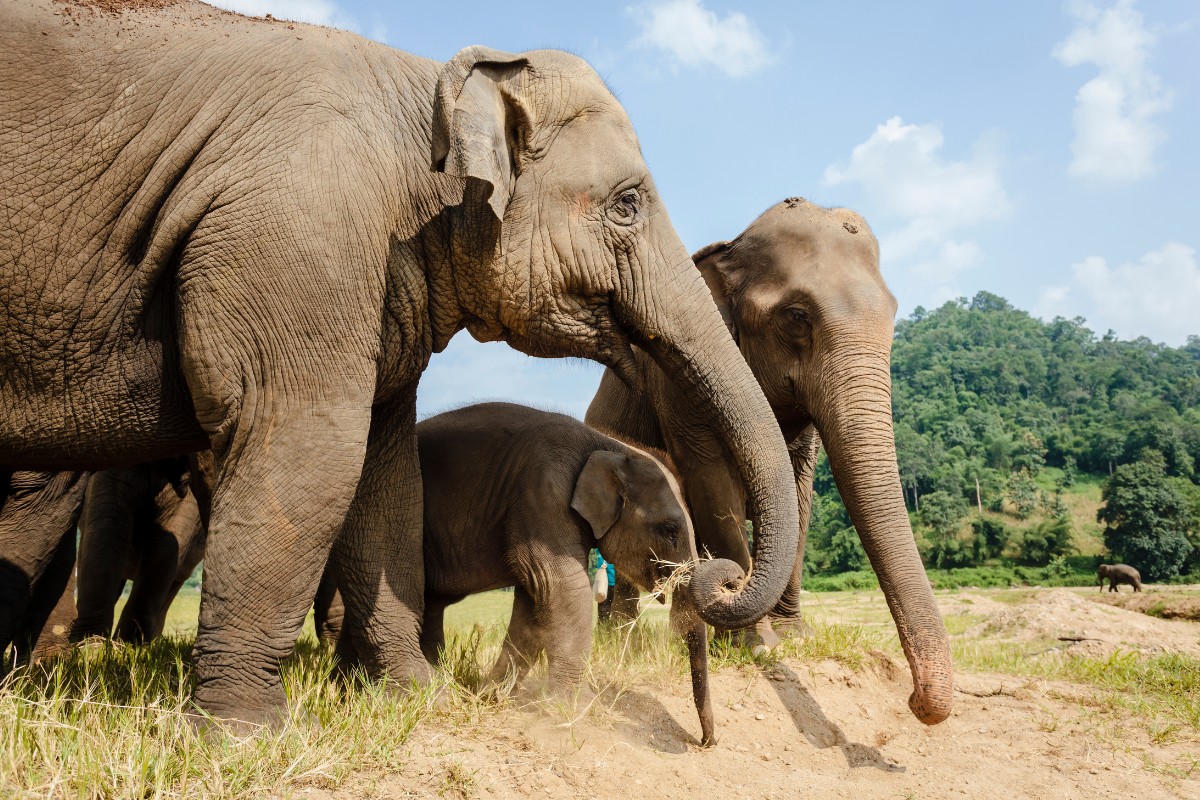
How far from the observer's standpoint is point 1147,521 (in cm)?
4944

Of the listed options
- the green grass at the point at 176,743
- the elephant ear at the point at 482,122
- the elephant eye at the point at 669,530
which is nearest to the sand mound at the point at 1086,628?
the elephant eye at the point at 669,530

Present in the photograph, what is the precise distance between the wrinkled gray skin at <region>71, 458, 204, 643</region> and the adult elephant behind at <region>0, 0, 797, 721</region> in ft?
12.4

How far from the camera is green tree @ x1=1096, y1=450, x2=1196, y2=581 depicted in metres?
48.8

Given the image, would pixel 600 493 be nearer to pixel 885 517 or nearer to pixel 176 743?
pixel 885 517

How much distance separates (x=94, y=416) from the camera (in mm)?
4117

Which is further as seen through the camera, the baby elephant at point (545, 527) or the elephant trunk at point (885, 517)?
the baby elephant at point (545, 527)

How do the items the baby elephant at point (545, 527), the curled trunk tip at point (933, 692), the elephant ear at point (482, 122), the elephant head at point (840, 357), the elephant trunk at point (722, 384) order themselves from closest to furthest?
the elephant ear at point (482, 122), the elephant trunk at point (722, 384), the curled trunk tip at point (933, 692), the elephant head at point (840, 357), the baby elephant at point (545, 527)

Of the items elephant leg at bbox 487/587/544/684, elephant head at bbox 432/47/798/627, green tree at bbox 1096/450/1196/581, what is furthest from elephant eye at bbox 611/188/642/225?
green tree at bbox 1096/450/1196/581

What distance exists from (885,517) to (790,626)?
212 centimetres

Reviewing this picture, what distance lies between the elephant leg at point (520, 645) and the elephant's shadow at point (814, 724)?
1521 mm

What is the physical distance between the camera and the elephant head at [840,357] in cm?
511

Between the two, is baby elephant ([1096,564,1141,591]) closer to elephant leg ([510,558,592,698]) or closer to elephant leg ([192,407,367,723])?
elephant leg ([510,558,592,698])

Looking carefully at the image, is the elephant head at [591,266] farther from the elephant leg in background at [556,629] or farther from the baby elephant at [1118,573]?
the baby elephant at [1118,573]

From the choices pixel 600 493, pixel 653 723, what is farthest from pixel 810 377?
pixel 653 723
